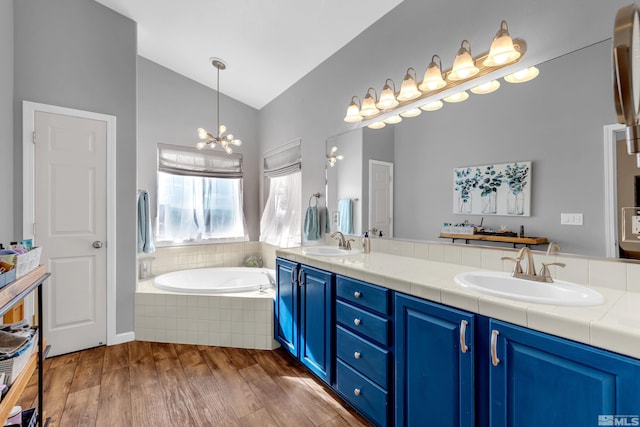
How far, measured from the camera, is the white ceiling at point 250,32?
7.79 ft

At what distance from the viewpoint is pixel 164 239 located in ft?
12.1

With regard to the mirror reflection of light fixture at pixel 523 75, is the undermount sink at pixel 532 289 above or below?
below

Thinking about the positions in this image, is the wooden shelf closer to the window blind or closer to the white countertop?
the white countertop

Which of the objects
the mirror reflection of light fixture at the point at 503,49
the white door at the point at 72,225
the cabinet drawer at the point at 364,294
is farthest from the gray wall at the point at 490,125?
the white door at the point at 72,225

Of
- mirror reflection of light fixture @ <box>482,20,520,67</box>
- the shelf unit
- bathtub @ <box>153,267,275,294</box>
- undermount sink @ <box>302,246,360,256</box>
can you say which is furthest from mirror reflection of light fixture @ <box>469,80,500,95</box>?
bathtub @ <box>153,267,275,294</box>

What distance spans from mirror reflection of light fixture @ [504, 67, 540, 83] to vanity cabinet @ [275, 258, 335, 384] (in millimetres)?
1518

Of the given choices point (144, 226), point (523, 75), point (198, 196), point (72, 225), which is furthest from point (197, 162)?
point (523, 75)

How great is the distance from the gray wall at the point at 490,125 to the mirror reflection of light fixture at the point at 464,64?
0.17 meters

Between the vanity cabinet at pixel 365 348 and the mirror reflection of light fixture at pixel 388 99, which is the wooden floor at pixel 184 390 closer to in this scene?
the vanity cabinet at pixel 365 348

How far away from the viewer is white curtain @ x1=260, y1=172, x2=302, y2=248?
3523mm

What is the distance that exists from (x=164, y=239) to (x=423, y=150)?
318 cm

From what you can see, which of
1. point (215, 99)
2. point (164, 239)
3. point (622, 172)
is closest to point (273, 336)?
point (164, 239)

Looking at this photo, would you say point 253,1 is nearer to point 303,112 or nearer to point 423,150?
point 303,112

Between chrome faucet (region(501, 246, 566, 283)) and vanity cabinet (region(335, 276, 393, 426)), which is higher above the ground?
chrome faucet (region(501, 246, 566, 283))
